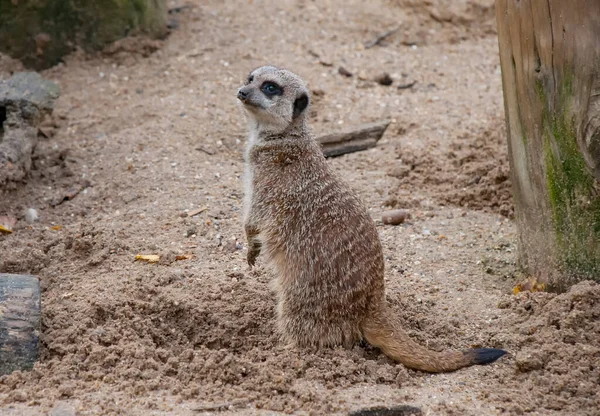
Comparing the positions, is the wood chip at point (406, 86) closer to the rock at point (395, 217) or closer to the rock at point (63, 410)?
the rock at point (395, 217)

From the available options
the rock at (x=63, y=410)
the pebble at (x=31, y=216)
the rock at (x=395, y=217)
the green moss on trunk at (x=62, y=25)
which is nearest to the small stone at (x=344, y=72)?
the green moss on trunk at (x=62, y=25)

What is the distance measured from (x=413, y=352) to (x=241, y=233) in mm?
1322

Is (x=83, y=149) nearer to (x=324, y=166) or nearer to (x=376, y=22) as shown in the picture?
(x=324, y=166)

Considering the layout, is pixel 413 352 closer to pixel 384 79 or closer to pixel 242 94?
pixel 242 94

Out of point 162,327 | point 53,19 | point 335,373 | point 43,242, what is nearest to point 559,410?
point 335,373

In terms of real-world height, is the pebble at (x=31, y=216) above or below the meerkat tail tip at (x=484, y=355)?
below

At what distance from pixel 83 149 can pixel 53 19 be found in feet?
4.59

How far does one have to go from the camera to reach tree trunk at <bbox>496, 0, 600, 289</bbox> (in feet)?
9.78

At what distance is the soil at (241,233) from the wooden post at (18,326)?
8 cm

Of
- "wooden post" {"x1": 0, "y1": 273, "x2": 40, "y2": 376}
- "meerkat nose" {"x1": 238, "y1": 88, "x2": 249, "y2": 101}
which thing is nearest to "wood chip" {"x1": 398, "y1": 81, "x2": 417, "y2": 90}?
"meerkat nose" {"x1": 238, "y1": 88, "x2": 249, "y2": 101}

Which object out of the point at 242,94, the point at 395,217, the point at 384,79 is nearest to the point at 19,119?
the point at 242,94

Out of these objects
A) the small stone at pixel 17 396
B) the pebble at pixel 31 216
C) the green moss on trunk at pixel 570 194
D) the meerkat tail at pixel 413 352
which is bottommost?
the pebble at pixel 31 216

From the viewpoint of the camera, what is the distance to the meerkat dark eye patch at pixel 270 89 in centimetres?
345

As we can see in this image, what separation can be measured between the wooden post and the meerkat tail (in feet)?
4.12
